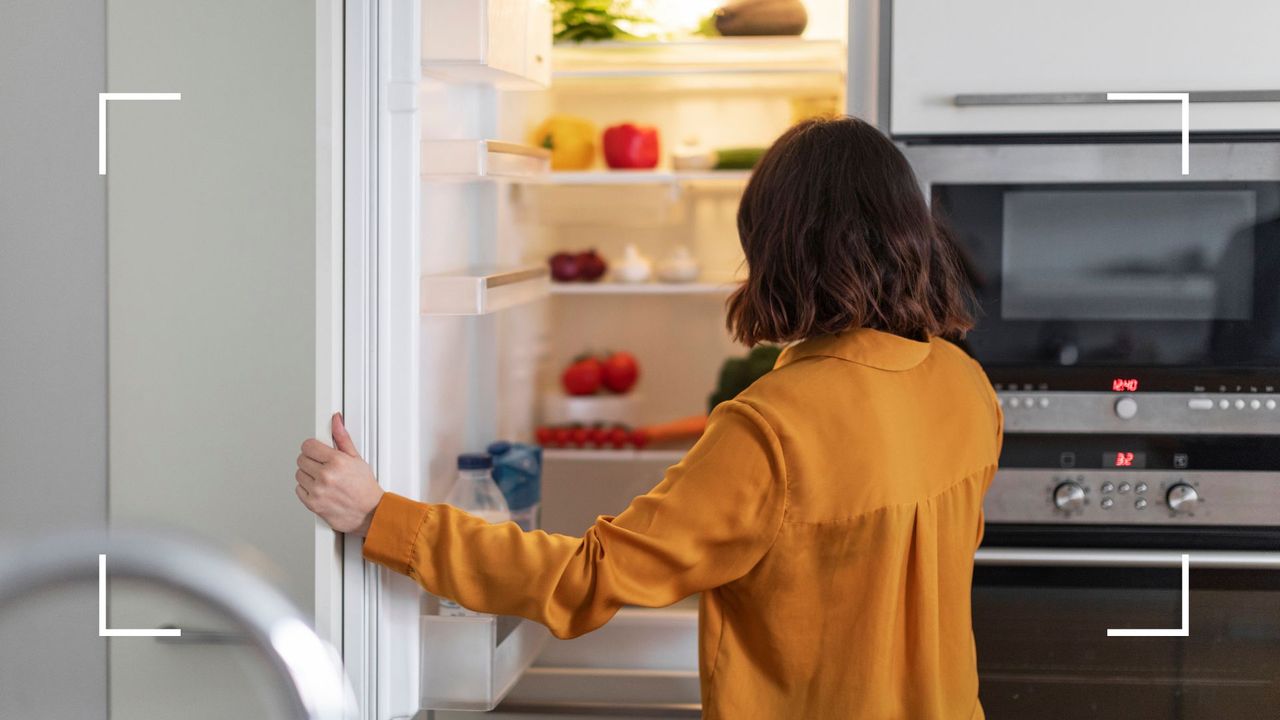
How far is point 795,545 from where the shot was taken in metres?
1.17

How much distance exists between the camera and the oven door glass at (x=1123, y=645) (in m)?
1.56

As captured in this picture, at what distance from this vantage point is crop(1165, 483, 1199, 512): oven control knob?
1.56 m

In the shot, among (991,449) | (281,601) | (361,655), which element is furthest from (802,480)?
(281,601)

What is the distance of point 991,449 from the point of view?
4.32ft

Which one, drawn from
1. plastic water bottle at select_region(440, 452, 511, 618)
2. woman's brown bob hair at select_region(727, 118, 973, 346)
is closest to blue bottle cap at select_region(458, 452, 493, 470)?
plastic water bottle at select_region(440, 452, 511, 618)

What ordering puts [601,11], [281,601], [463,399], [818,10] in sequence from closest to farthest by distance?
1. [281,601]
2. [463,399]
3. [601,11]
4. [818,10]

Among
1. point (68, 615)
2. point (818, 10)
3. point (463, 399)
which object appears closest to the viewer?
point (68, 615)

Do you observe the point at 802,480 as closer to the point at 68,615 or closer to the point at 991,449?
the point at 991,449

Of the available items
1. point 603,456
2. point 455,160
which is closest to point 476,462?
point 455,160

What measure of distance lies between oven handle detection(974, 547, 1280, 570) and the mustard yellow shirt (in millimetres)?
324

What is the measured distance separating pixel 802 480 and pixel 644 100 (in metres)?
1.51
